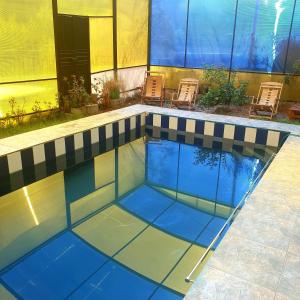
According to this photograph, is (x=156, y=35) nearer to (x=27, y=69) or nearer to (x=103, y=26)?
(x=103, y=26)

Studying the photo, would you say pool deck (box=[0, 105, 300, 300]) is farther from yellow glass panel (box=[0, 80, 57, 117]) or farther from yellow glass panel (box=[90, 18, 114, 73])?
yellow glass panel (box=[90, 18, 114, 73])

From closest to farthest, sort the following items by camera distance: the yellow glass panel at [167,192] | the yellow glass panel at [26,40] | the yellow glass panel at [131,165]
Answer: the yellow glass panel at [167,192]
the yellow glass panel at [131,165]
the yellow glass panel at [26,40]

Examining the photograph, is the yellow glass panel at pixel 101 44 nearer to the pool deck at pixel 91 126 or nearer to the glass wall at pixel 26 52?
the glass wall at pixel 26 52

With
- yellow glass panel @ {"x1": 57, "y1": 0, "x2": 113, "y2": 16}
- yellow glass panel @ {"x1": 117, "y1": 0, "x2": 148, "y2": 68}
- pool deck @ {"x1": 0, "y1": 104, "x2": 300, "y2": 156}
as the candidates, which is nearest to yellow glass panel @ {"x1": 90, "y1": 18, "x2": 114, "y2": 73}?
yellow glass panel @ {"x1": 57, "y1": 0, "x2": 113, "y2": 16}

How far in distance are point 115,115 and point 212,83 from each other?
119 inches

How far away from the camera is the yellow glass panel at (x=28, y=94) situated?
528cm

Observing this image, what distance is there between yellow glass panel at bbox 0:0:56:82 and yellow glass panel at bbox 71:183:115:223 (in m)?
2.61

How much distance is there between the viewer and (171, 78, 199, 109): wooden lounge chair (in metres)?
7.21

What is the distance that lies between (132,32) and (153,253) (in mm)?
6457

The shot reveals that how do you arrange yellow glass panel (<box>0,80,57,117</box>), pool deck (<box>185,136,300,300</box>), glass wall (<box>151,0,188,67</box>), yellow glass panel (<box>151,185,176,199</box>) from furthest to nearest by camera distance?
glass wall (<box>151,0,188,67</box>) < yellow glass panel (<box>0,80,57,117</box>) < yellow glass panel (<box>151,185,176,199</box>) < pool deck (<box>185,136,300,300</box>)

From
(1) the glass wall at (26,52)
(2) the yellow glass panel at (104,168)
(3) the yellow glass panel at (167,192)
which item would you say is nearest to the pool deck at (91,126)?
(2) the yellow glass panel at (104,168)

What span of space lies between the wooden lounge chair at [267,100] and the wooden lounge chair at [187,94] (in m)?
1.30

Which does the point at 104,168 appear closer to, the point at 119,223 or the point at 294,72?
the point at 119,223

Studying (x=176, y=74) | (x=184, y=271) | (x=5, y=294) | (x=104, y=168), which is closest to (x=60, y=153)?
(x=104, y=168)
